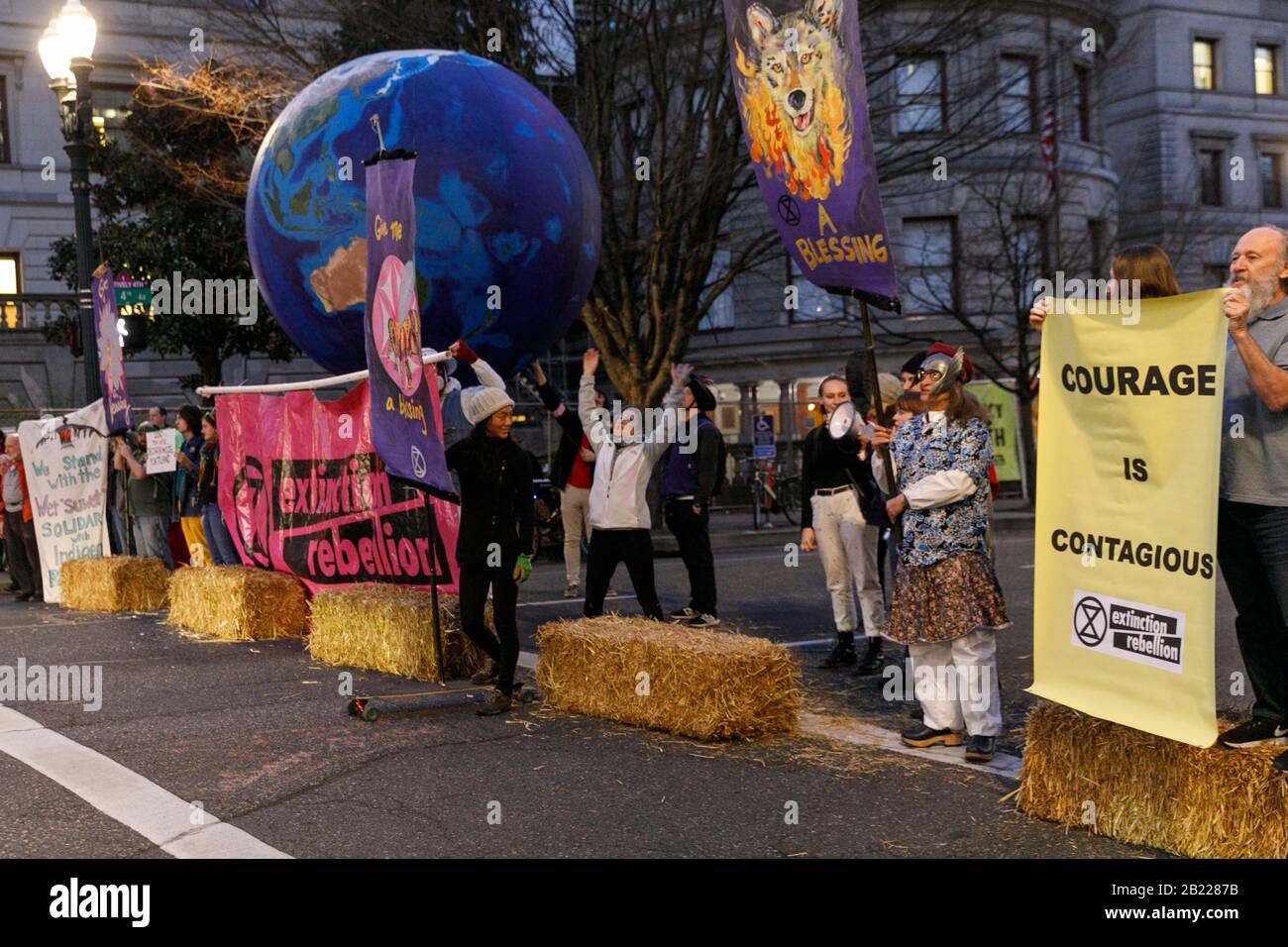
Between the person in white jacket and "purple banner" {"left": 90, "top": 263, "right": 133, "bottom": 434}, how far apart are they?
18.6 ft

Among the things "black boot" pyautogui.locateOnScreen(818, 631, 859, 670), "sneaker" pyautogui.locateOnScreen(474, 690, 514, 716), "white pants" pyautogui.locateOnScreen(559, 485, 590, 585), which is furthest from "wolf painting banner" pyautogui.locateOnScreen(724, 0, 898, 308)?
"white pants" pyautogui.locateOnScreen(559, 485, 590, 585)

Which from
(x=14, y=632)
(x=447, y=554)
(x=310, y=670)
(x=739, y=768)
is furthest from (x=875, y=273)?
(x=14, y=632)

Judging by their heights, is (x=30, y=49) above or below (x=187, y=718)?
above

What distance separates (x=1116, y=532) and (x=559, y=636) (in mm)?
3474

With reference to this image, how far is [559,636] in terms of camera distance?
796 cm

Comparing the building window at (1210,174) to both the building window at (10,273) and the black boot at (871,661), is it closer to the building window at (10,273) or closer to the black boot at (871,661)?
the building window at (10,273)

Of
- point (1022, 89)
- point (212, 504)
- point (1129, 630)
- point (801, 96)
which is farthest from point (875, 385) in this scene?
point (1022, 89)

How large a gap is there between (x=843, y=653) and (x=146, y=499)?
26.9 ft

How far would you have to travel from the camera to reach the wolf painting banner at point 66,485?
14.7 metres

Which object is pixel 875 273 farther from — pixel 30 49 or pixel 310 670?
pixel 30 49

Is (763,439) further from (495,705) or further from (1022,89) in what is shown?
(495,705)

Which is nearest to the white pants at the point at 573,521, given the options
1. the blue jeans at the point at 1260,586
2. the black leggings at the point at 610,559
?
the black leggings at the point at 610,559

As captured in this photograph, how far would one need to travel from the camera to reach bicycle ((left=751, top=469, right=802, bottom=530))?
83.5 feet

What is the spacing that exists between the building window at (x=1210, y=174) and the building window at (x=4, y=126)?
36.5 m
